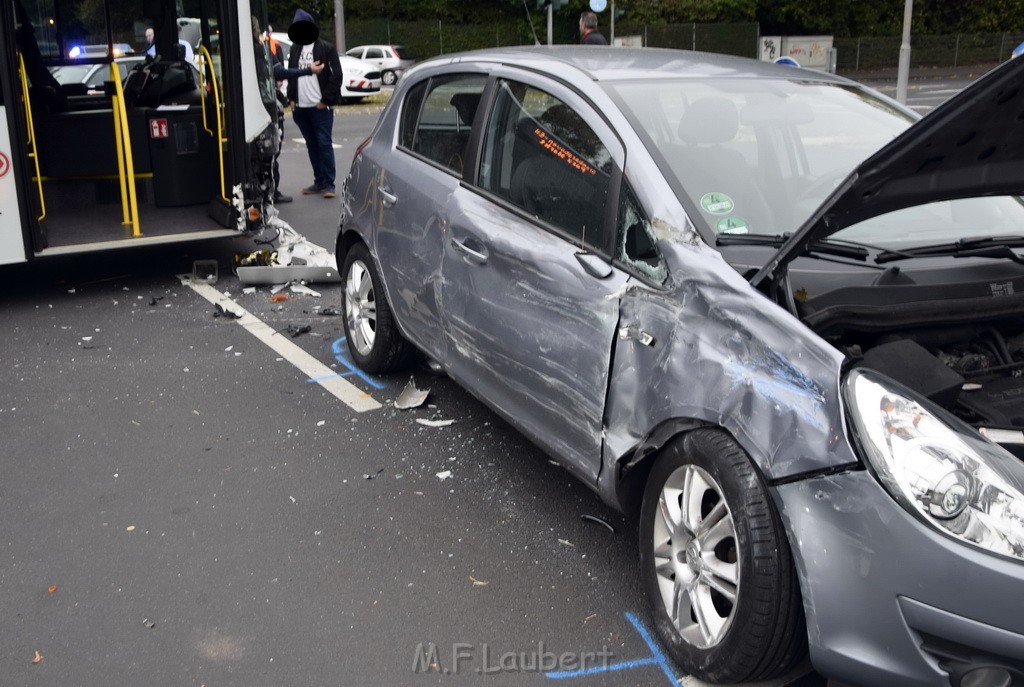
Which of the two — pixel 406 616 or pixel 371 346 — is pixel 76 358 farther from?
pixel 406 616

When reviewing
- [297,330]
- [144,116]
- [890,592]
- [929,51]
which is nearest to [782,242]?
[890,592]

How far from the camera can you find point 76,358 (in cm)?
650

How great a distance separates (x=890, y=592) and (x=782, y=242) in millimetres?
1296

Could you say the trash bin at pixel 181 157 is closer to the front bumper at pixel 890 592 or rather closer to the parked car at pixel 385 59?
the front bumper at pixel 890 592

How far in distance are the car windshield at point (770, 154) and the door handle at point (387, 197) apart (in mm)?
1549

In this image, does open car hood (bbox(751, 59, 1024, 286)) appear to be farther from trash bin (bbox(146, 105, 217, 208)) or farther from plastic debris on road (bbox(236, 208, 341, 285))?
trash bin (bbox(146, 105, 217, 208))

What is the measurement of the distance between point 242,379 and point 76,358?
1185 mm

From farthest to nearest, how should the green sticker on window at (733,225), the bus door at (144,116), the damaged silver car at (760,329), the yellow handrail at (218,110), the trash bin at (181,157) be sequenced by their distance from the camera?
the trash bin at (181,157), the yellow handrail at (218,110), the bus door at (144,116), the green sticker on window at (733,225), the damaged silver car at (760,329)

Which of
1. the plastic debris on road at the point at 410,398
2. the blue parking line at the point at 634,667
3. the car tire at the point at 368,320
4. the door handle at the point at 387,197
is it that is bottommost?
the blue parking line at the point at 634,667

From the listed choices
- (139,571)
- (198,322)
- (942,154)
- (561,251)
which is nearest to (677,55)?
(561,251)

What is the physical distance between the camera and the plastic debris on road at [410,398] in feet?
18.3

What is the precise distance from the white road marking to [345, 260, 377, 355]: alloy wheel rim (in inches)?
9.5

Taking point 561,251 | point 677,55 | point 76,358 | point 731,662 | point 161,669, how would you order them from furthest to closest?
point 76,358, point 677,55, point 561,251, point 161,669, point 731,662

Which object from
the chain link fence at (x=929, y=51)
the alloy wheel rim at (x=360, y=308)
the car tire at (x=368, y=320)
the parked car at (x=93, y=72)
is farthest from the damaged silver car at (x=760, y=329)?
the chain link fence at (x=929, y=51)
